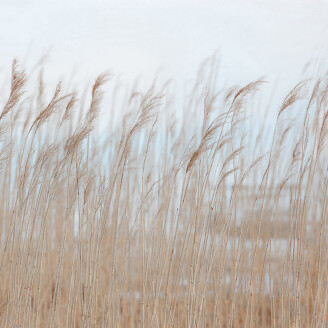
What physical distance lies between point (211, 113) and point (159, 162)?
45 centimetres

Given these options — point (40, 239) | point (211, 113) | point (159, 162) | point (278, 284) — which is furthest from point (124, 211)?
point (278, 284)

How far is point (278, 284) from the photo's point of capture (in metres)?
2.71

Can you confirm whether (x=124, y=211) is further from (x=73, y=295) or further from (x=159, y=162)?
(x=73, y=295)

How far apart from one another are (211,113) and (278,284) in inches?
46.5

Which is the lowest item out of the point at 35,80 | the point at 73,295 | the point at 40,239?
the point at 73,295

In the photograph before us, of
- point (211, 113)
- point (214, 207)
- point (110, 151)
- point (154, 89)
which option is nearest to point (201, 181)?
point (214, 207)

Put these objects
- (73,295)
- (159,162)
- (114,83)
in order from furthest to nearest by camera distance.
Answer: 1. (114,83)
2. (159,162)
3. (73,295)

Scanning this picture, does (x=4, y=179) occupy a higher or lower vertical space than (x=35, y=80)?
lower

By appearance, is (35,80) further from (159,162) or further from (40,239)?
(40,239)

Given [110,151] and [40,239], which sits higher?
[110,151]

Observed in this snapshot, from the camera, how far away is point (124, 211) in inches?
90.7

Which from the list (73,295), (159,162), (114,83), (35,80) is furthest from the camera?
(114,83)

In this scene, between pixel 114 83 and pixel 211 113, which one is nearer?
pixel 211 113

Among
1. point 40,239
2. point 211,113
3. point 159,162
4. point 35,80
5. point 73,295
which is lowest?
point 73,295
